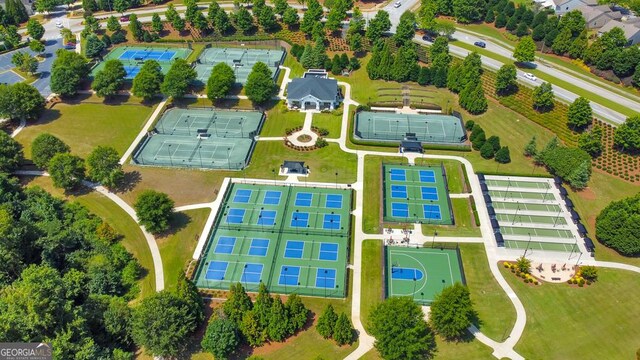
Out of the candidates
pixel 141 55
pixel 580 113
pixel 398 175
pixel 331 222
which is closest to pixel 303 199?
pixel 331 222

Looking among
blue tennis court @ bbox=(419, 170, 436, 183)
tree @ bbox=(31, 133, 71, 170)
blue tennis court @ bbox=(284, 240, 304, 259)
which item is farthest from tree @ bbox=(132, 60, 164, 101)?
blue tennis court @ bbox=(419, 170, 436, 183)

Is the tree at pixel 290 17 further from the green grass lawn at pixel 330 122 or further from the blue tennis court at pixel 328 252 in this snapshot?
the blue tennis court at pixel 328 252

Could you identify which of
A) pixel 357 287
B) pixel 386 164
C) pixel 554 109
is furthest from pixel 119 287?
pixel 554 109

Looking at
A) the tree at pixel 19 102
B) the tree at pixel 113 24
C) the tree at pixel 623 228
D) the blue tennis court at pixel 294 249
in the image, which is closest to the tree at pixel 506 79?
the tree at pixel 623 228

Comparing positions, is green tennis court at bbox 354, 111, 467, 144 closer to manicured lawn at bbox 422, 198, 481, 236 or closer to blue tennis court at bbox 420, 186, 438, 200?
blue tennis court at bbox 420, 186, 438, 200

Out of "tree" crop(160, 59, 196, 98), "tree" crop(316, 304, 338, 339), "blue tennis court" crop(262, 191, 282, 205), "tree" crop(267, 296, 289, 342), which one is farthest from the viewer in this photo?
"tree" crop(160, 59, 196, 98)

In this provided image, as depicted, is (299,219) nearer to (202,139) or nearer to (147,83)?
(202,139)

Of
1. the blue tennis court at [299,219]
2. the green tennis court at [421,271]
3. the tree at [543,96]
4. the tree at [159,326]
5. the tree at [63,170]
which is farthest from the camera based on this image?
the tree at [543,96]
